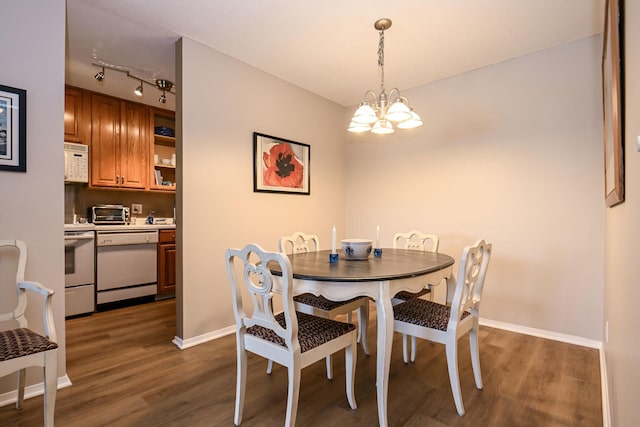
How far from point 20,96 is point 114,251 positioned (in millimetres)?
2064

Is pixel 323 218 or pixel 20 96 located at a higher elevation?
pixel 20 96

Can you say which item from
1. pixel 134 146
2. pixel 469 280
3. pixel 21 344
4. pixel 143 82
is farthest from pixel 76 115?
pixel 469 280

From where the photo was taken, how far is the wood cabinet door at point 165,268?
12.7ft

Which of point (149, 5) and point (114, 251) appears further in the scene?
point (114, 251)

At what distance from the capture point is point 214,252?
9.20ft

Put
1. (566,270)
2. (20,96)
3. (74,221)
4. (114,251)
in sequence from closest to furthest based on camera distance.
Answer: (20,96) → (566,270) → (114,251) → (74,221)

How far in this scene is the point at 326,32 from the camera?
98.7 inches

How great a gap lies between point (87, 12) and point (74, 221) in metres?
2.44

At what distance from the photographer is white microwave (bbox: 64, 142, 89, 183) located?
340cm

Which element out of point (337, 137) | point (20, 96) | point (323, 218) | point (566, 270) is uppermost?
point (337, 137)

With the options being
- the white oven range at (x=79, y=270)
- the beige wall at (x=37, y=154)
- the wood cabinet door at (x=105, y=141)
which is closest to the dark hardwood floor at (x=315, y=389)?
the beige wall at (x=37, y=154)

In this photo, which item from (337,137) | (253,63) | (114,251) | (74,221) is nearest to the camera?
(253,63)

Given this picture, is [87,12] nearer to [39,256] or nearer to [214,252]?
[39,256]

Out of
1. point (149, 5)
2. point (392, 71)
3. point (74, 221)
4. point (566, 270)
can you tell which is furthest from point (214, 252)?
point (566, 270)
